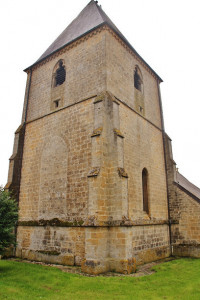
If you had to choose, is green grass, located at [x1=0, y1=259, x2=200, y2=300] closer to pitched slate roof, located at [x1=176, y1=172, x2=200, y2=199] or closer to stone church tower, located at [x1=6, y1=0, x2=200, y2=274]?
stone church tower, located at [x1=6, y1=0, x2=200, y2=274]

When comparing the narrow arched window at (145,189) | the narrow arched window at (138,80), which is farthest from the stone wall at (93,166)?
the narrow arched window at (138,80)

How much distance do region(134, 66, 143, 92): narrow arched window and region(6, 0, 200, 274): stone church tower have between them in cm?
8

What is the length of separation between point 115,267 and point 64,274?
1.96m

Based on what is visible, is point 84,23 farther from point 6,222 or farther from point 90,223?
point 6,222

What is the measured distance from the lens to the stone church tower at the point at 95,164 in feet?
32.0

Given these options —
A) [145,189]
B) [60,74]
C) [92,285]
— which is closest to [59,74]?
[60,74]

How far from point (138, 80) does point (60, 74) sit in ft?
16.7

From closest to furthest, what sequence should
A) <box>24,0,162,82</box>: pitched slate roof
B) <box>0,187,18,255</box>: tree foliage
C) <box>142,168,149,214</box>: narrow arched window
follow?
1. <box>0,187,18,255</box>: tree foliage
2. <box>142,168,149,214</box>: narrow arched window
3. <box>24,0,162,82</box>: pitched slate roof

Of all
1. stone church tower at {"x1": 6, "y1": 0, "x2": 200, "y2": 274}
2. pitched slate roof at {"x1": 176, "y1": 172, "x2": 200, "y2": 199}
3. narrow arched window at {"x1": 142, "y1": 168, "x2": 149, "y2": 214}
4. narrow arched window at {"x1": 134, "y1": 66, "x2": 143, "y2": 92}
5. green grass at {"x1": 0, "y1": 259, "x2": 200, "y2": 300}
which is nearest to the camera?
green grass at {"x1": 0, "y1": 259, "x2": 200, "y2": 300}

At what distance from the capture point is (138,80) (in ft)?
51.2

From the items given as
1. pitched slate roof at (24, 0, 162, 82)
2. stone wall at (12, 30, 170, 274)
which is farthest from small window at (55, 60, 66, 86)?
pitched slate roof at (24, 0, 162, 82)

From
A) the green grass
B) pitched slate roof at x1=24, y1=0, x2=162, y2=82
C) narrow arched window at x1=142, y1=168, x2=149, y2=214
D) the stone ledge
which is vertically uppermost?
pitched slate roof at x1=24, y1=0, x2=162, y2=82

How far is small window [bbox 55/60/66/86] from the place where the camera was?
14.6 meters

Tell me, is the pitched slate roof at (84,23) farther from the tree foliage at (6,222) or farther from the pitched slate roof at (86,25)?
the tree foliage at (6,222)
